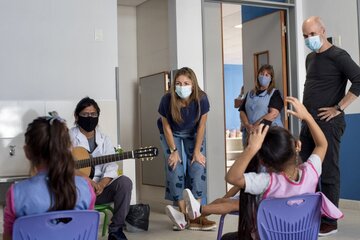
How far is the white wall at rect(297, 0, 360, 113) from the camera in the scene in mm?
4680

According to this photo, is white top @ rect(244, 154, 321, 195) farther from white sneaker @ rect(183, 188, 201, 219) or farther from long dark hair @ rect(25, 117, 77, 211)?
long dark hair @ rect(25, 117, 77, 211)

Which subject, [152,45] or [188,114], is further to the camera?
[152,45]

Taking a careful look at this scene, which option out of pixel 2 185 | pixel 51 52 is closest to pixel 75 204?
pixel 2 185

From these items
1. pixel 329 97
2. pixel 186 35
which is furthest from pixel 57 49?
pixel 329 97

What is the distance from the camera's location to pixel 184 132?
3725 mm

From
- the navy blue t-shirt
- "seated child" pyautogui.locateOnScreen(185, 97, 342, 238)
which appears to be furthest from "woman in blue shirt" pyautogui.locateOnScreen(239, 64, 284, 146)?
"seated child" pyautogui.locateOnScreen(185, 97, 342, 238)

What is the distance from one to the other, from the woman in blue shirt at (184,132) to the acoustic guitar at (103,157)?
48 centimetres

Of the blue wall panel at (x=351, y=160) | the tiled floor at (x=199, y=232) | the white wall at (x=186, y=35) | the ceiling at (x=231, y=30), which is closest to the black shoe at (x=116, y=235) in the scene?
the tiled floor at (x=199, y=232)

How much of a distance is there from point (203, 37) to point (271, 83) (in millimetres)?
879

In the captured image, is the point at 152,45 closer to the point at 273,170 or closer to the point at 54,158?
the point at 273,170

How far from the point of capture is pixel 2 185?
12.7 feet

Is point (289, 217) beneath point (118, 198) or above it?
above

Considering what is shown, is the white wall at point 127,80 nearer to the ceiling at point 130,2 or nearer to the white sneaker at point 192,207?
the ceiling at point 130,2

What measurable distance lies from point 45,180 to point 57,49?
2.72 metres
